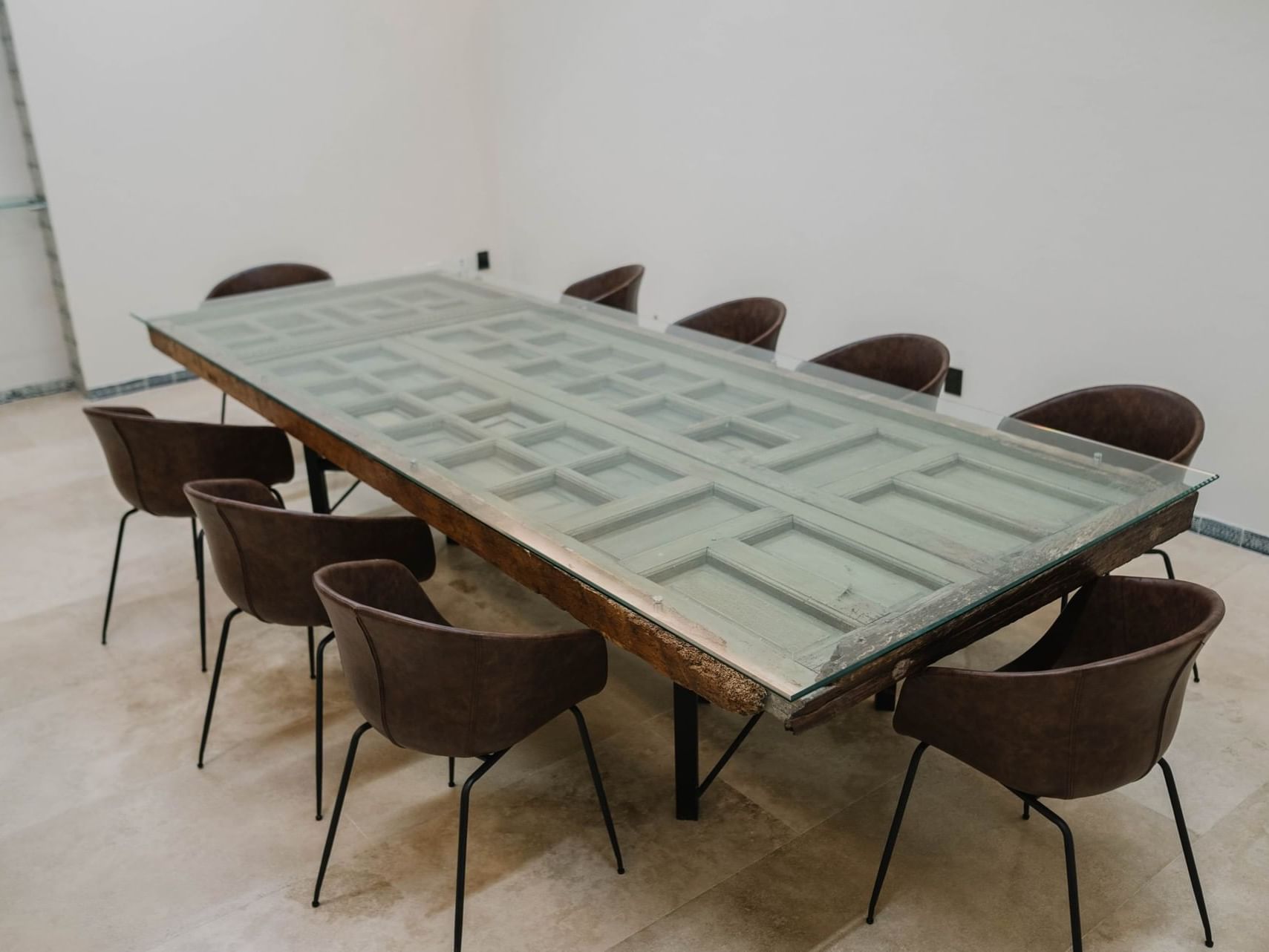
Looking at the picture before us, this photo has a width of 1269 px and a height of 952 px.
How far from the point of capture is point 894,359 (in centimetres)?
386

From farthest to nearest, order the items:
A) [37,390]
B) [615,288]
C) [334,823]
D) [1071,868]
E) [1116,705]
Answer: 1. [37,390]
2. [615,288]
3. [334,823]
4. [1071,868]
5. [1116,705]

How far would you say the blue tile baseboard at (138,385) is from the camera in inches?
234

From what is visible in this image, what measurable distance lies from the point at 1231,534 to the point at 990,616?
239 cm

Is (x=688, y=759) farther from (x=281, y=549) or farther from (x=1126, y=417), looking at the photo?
(x=1126, y=417)

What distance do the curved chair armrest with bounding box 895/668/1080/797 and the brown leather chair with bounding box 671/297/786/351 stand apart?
7.53 ft

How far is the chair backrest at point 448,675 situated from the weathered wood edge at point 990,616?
1.89 ft

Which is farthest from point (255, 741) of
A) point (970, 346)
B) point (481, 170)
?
point (481, 170)

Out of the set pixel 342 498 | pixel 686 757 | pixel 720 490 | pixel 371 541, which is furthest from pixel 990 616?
pixel 342 498

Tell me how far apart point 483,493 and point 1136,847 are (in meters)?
1.69

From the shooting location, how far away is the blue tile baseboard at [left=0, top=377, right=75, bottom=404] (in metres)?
5.94

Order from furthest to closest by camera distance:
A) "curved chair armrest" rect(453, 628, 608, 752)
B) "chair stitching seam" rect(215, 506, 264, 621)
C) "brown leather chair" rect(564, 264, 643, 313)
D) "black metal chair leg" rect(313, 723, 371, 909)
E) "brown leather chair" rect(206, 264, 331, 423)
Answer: "brown leather chair" rect(206, 264, 331, 423) → "brown leather chair" rect(564, 264, 643, 313) → "chair stitching seam" rect(215, 506, 264, 621) → "black metal chair leg" rect(313, 723, 371, 909) → "curved chair armrest" rect(453, 628, 608, 752)

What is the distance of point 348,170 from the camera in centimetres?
652

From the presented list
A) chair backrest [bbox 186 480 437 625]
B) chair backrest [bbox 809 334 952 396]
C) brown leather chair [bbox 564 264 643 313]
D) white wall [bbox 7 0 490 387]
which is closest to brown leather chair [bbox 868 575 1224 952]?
chair backrest [bbox 186 480 437 625]

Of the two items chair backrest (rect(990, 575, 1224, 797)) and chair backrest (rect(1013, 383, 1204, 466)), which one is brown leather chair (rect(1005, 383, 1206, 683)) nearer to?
chair backrest (rect(1013, 383, 1204, 466))
